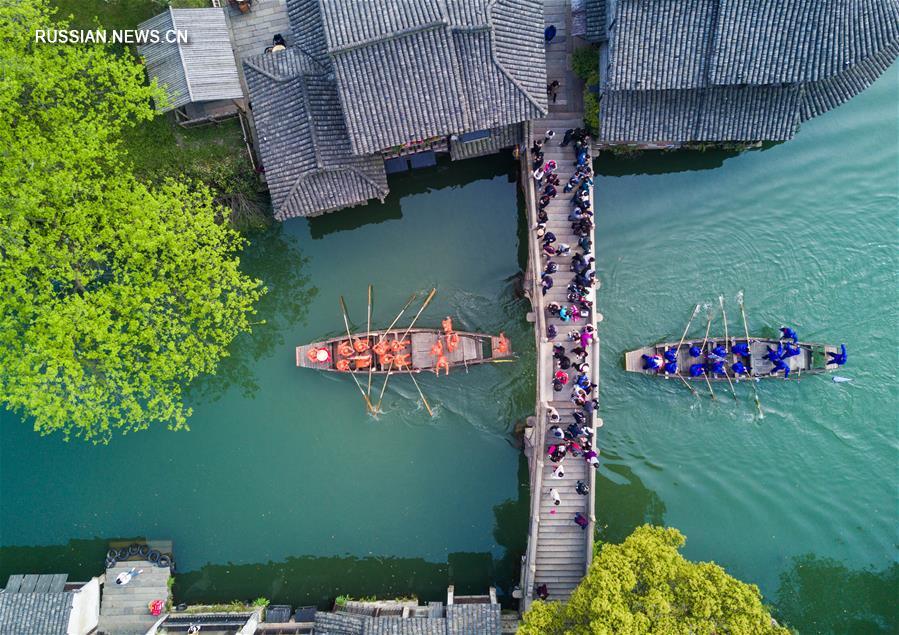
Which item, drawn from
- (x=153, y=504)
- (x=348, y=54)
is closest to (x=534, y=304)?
(x=348, y=54)

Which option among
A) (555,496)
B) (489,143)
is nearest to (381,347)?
(555,496)

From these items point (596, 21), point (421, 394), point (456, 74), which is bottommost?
point (421, 394)

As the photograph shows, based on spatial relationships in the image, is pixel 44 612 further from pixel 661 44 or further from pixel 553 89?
pixel 661 44

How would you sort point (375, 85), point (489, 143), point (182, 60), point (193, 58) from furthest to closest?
1. point (489, 143)
2. point (193, 58)
3. point (182, 60)
4. point (375, 85)

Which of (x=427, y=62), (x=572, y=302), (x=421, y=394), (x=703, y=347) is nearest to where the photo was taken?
(x=427, y=62)

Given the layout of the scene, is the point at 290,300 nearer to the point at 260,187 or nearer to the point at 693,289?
the point at 260,187

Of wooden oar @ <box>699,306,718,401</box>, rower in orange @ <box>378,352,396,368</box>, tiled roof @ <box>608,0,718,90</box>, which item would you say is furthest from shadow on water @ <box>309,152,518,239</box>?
wooden oar @ <box>699,306,718,401</box>

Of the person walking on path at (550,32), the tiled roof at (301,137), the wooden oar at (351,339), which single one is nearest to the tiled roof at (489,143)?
the tiled roof at (301,137)
